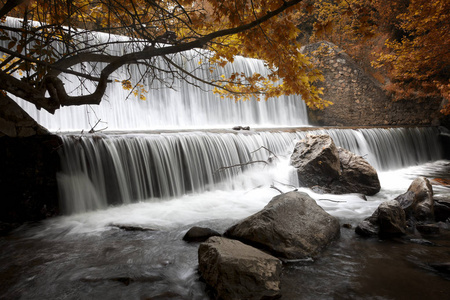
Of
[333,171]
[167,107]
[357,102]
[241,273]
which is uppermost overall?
[167,107]

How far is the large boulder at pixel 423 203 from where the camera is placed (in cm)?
408

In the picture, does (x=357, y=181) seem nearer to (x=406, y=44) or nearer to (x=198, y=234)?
(x=198, y=234)

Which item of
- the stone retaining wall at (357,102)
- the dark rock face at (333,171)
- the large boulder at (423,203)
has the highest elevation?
the stone retaining wall at (357,102)

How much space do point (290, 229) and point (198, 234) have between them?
1260mm

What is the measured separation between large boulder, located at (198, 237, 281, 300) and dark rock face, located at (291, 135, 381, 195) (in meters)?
4.17

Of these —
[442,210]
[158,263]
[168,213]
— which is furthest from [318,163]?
[158,263]

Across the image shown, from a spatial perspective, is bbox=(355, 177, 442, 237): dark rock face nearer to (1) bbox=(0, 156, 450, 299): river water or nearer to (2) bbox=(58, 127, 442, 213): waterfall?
(1) bbox=(0, 156, 450, 299): river water

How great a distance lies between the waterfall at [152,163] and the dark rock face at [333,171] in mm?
1043

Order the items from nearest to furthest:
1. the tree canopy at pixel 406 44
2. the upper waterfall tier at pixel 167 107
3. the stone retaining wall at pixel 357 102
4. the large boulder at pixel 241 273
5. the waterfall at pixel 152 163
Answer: the large boulder at pixel 241 273
the waterfall at pixel 152 163
the tree canopy at pixel 406 44
the upper waterfall tier at pixel 167 107
the stone retaining wall at pixel 357 102

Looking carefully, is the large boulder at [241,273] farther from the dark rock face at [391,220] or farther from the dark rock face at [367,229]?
the dark rock face at [391,220]

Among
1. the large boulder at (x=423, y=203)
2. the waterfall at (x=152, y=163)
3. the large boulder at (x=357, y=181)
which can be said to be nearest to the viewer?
the large boulder at (x=423, y=203)

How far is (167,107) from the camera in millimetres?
10805

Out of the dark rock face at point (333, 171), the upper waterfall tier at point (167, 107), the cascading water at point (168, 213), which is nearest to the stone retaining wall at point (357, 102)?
the upper waterfall tier at point (167, 107)

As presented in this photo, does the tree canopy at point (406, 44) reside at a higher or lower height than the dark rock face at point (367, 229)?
higher
